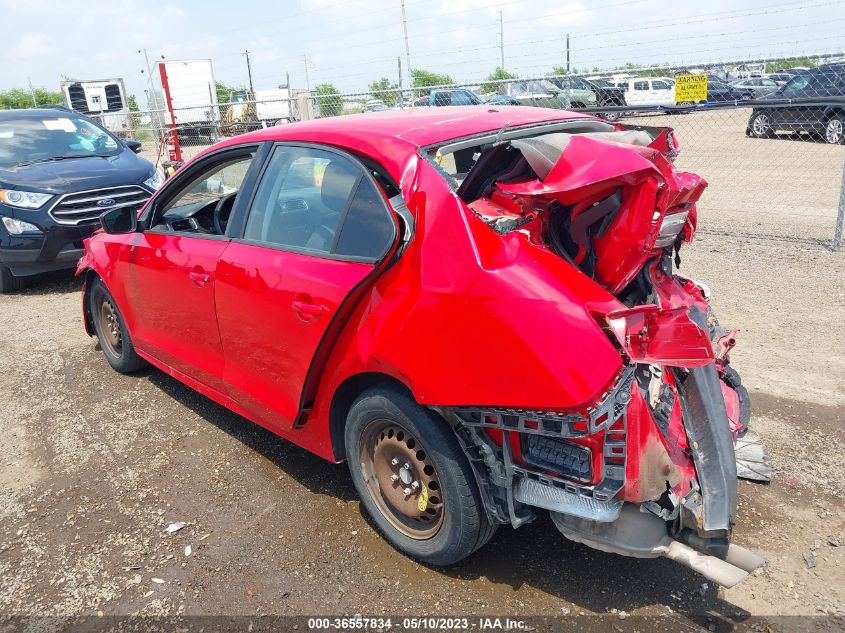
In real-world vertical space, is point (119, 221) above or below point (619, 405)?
above

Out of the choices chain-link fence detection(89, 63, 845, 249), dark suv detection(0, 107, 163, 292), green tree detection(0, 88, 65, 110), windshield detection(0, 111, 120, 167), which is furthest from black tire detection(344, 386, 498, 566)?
green tree detection(0, 88, 65, 110)

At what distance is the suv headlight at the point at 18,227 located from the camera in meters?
7.35

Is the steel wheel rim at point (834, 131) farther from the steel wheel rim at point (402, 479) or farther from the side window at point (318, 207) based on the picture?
the steel wheel rim at point (402, 479)

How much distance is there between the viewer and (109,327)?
5199mm

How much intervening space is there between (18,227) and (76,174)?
92 cm

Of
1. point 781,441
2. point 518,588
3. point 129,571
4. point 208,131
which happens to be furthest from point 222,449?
point 208,131

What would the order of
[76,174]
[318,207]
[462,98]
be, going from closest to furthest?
[318,207] < [76,174] < [462,98]

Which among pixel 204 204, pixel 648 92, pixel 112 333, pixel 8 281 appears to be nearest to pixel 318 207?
pixel 204 204

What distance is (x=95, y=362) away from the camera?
553 cm

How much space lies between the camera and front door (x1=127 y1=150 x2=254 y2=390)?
373 cm

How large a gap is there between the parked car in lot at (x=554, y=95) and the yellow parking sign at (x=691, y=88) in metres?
2.70

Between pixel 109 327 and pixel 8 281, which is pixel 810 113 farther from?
pixel 8 281

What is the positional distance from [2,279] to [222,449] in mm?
5481

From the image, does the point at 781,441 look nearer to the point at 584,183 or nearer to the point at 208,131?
the point at 584,183
